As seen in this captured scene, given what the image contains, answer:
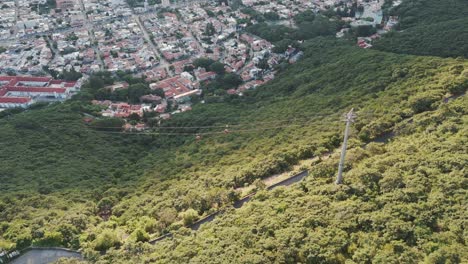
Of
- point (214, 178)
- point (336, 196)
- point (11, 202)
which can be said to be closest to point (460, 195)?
point (336, 196)

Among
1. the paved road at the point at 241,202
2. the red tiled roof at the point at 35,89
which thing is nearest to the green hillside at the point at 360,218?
the paved road at the point at 241,202

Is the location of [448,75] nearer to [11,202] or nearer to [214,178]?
[214,178]

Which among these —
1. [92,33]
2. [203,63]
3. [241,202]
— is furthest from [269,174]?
[92,33]

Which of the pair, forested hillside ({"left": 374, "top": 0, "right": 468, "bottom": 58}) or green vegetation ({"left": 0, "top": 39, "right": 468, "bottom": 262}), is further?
forested hillside ({"left": 374, "top": 0, "right": 468, "bottom": 58})

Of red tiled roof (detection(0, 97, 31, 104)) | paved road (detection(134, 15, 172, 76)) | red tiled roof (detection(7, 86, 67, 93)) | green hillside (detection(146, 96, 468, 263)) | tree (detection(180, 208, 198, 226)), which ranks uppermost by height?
green hillside (detection(146, 96, 468, 263))

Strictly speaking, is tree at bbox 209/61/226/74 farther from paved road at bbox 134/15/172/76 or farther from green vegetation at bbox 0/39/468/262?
green vegetation at bbox 0/39/468/262

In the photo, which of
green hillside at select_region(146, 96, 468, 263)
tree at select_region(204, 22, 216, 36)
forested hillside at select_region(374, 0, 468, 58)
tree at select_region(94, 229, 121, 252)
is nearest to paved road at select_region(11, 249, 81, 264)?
tree at select_region(94, 229, 121, 252)

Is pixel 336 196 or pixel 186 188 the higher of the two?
pixel 336 196
